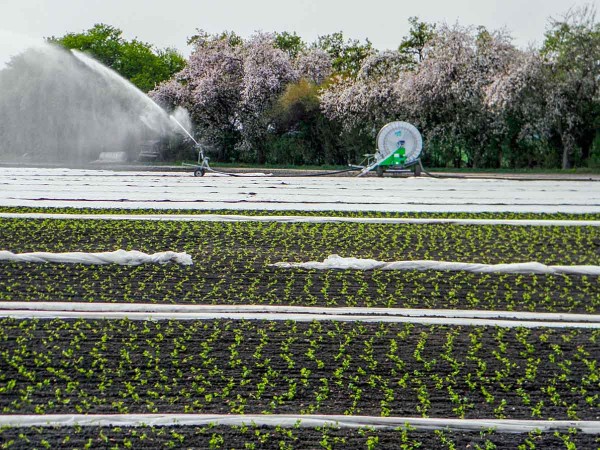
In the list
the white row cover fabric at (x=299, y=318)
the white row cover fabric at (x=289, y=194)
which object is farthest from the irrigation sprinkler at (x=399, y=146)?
the white row cover fabric at (x=299, y=318)

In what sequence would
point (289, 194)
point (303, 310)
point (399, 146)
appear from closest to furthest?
point (303, 310)
point (289, 194)
point (399, 146)

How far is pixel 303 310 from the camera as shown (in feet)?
18.8

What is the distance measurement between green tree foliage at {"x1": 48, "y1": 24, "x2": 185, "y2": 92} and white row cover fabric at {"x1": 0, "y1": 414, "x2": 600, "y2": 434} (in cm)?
4351

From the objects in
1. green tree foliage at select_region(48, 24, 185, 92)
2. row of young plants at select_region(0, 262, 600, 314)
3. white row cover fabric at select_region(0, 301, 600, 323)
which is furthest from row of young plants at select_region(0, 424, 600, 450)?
green tree foliage at select_region(48, 24, 185, 92)

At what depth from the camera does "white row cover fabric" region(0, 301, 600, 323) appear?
5.66m

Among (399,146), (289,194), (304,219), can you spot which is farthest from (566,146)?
(304,219)

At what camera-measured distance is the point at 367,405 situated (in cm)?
415

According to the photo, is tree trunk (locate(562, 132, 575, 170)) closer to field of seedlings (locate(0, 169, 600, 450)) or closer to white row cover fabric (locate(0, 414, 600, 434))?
field of seedlings (locate(0, 169, 600, 450))

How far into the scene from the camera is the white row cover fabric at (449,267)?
278 inches

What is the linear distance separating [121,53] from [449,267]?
47.0 m

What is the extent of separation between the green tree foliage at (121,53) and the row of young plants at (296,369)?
139 ft

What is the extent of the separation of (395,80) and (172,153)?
9335 millimetres

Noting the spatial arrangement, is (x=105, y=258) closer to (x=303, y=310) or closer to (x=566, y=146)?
(x=303, y=310)

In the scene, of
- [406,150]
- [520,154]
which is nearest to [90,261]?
[406,150]
